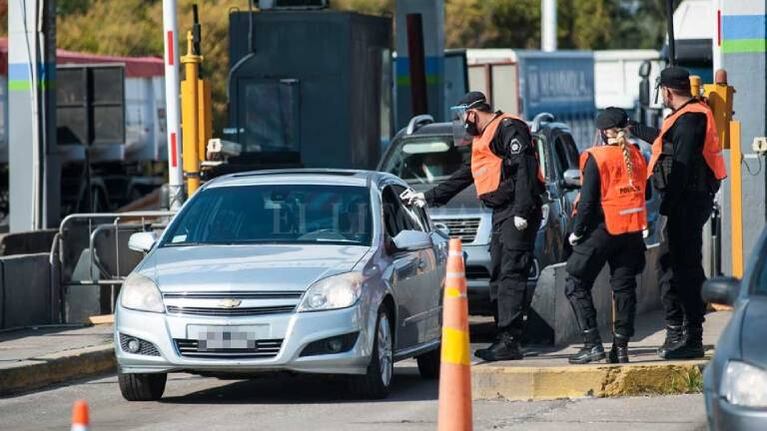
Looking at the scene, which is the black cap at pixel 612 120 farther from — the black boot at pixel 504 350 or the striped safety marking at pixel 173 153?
the striped safety marking at pixel 173 153

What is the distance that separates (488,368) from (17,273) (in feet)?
20.5

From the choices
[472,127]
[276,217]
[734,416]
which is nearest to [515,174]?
[472,127]

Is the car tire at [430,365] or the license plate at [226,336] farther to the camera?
the car tire at [430,365]

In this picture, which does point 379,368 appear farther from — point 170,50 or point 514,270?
point 170,50

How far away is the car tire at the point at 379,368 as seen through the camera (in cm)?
1153

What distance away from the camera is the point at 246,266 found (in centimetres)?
1152

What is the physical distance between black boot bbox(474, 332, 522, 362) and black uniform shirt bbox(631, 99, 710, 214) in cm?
150

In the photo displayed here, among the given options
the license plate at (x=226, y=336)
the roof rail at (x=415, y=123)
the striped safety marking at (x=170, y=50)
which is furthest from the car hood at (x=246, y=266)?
the striped safety marking at (x=170, y=50)

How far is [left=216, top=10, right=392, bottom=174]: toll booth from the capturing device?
2491 centimetres

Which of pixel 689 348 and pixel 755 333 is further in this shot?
pixel 689 348

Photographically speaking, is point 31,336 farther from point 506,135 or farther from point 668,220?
point 668,220

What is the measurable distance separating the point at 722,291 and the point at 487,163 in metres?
4.80

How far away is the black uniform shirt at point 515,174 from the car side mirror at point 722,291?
167 inches

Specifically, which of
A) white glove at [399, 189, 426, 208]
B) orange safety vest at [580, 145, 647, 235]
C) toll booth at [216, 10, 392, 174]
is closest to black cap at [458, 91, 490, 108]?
white glove at [399, 189, 426, 208]
